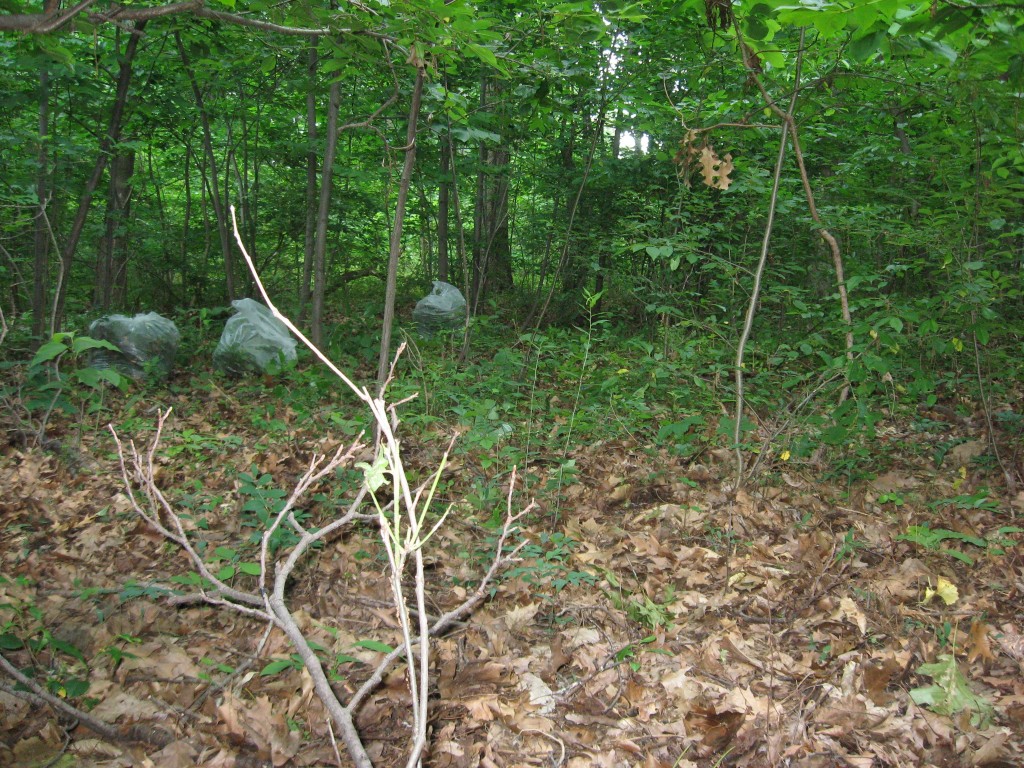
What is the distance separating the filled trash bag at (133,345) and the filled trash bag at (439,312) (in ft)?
8.97

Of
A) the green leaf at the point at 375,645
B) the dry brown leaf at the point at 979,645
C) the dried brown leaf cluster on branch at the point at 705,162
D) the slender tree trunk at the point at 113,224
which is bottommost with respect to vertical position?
the green leaf at the point at 375,645

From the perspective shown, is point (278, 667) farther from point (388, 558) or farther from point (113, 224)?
point (113, 224)

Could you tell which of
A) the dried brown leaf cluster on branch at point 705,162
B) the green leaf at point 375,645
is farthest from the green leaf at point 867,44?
the green leaf at point 375,645

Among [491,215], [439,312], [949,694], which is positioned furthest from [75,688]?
[491,215]

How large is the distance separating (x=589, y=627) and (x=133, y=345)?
503cm

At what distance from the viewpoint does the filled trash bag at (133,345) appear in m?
6.02

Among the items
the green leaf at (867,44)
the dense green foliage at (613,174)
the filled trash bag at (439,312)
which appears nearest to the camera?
the green leaf at (867,44)

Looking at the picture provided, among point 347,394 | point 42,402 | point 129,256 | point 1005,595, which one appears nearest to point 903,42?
point 1005,595

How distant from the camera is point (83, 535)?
3.60 meters

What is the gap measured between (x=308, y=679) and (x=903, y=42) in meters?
3.39

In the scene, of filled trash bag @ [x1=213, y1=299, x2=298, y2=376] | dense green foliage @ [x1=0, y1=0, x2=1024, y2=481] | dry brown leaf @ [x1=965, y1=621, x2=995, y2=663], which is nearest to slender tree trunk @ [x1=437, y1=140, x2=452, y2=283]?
dense green foliage @ [x1=0, y1=0, x2=1024, y2=481]

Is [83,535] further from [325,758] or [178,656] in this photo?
[325,758]

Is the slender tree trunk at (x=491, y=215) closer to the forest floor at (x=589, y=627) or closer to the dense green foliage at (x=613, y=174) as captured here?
the dense green foliage at (x=613, y=174)

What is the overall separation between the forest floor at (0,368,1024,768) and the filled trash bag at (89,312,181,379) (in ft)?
5.75
